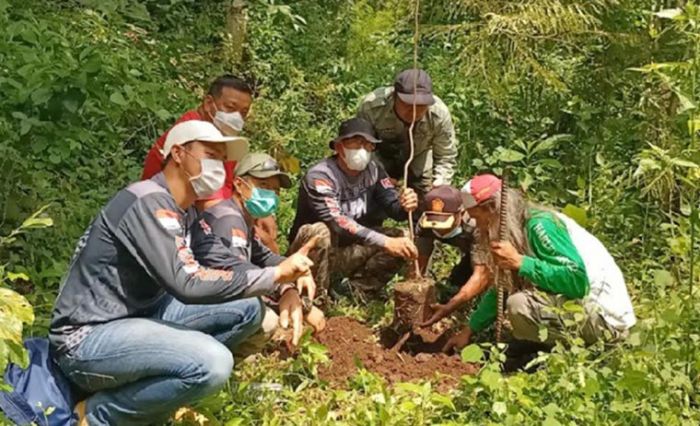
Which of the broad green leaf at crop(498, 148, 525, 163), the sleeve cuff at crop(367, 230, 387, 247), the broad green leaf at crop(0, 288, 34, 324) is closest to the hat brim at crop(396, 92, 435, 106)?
the sleeve cuff at crop(367, 230, 387, 247)

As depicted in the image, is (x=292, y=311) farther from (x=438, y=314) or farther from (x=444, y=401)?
(x=438, y=314)

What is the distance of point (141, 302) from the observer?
125 inches

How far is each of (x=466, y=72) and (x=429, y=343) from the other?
2.35 m

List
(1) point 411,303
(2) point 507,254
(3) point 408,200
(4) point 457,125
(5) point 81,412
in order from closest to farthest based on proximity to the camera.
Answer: (5) point 81,412, (2) point 507,254, (1) point 411,303, (3) point 408,200, (4) point 457,125

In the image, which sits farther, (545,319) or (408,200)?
(408,200)

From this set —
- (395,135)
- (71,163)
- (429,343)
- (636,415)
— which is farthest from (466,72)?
(636,415)

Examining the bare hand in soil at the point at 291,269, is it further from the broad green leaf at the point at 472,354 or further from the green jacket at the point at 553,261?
the green jacket at the point at 553,261

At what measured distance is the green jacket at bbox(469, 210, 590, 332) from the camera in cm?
389

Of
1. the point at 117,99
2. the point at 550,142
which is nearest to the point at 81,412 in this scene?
the point at 117,99

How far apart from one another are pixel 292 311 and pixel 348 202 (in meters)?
1.52

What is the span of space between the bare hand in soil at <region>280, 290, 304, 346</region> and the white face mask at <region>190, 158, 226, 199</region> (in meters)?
0.72

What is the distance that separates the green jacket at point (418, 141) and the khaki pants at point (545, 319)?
1.77 meters

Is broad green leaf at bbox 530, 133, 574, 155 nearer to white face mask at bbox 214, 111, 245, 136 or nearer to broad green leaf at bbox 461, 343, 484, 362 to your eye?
white face mask at bbox 214, 111, 245, 136

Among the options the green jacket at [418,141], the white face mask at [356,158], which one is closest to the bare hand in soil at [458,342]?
the white face mask at [356,158]
